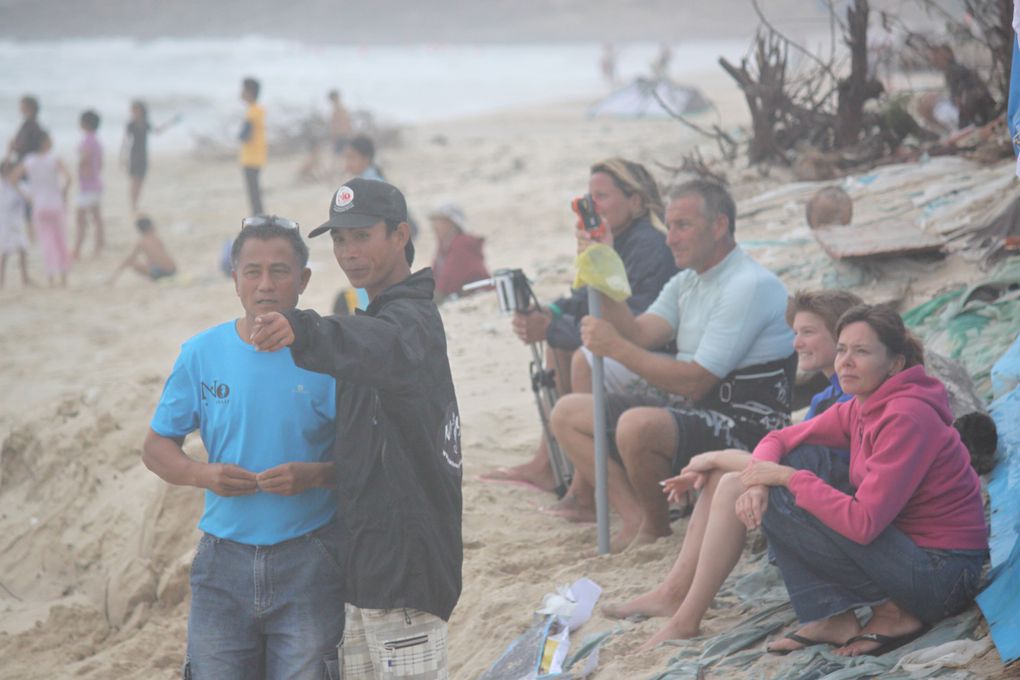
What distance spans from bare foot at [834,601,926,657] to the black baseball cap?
5.82 feet

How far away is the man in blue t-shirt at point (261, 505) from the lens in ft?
8.87

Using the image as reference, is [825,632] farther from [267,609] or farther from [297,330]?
[297,330]

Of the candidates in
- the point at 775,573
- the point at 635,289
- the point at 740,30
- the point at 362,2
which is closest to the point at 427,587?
the point at 775,573

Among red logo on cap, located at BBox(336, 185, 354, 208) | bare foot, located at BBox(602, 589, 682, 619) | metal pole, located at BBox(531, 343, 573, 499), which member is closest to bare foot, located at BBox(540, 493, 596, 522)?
metal pole, located at BBox(531, 343, 573, 499)

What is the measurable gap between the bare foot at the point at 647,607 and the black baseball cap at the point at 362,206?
1.68m

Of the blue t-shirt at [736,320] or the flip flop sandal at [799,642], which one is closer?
the flip flop sandal at [799,642]

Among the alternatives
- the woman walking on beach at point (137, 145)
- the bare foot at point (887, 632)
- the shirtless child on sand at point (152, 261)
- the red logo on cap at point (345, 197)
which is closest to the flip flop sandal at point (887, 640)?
the bare foot at point (887, 632)

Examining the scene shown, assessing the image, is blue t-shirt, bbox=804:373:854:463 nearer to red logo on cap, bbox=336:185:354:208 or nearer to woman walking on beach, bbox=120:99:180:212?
red logo on cap, bbox=336:185:354:208

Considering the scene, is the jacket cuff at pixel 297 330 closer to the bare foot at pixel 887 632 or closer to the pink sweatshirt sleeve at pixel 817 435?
the pink sweatshirt sleeve at pixel 817 435

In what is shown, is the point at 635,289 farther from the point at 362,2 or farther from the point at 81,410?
the point at 362,2

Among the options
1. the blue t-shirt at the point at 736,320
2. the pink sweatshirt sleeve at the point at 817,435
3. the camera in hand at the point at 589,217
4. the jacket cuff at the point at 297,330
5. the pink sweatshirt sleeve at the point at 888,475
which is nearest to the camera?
the jacket cuff at the point at 297,330

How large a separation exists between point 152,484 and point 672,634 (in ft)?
10.4

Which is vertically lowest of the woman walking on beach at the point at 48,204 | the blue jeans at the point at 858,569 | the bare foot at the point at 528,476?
the bare foot at the point at 528,476

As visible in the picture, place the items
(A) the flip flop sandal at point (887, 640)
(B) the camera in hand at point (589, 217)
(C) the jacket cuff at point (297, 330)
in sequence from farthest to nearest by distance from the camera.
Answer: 1. (B) the camera in hand at point (589, 217)
2. (A) the flip flop sandal at point (887, 640)
3. (C) the jacket cuff at point (297, 330)
